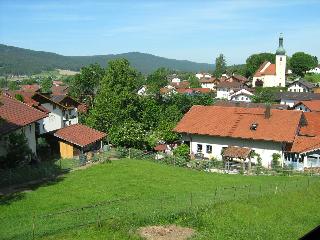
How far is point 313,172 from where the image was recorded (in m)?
39.6

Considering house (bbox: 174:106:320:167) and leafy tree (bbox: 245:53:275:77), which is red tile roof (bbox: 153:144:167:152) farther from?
leafy tree (bbox: 245:53:275:77)

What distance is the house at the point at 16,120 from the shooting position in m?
34.3

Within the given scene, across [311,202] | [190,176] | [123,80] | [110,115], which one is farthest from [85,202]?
[123,80]

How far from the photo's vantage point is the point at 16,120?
120 ft

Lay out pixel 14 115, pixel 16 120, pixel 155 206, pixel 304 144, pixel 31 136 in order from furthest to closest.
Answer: pixel 304 144 < pixel 31 136 < pixel 14 115 < pixel 16 120 < pixel 155 206

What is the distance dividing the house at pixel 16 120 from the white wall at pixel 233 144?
53.9 feet

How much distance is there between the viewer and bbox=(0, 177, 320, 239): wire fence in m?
20.3

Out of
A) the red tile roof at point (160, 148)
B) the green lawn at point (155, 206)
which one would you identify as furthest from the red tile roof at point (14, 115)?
the red tile roof at point (160, 148)

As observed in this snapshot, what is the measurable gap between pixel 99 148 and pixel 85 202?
68.5 ft

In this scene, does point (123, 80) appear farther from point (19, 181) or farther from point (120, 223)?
point (120, 223)

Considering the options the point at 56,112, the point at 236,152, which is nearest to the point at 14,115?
the point at 56,112

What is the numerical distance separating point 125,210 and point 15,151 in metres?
14.8

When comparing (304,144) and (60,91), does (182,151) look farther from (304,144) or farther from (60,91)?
(60,91)

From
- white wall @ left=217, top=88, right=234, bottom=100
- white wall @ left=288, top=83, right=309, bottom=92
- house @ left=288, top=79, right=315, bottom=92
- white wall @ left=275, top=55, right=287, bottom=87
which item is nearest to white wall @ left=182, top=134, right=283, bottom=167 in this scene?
house @ left=288, top=79, right=315, bottom=92
